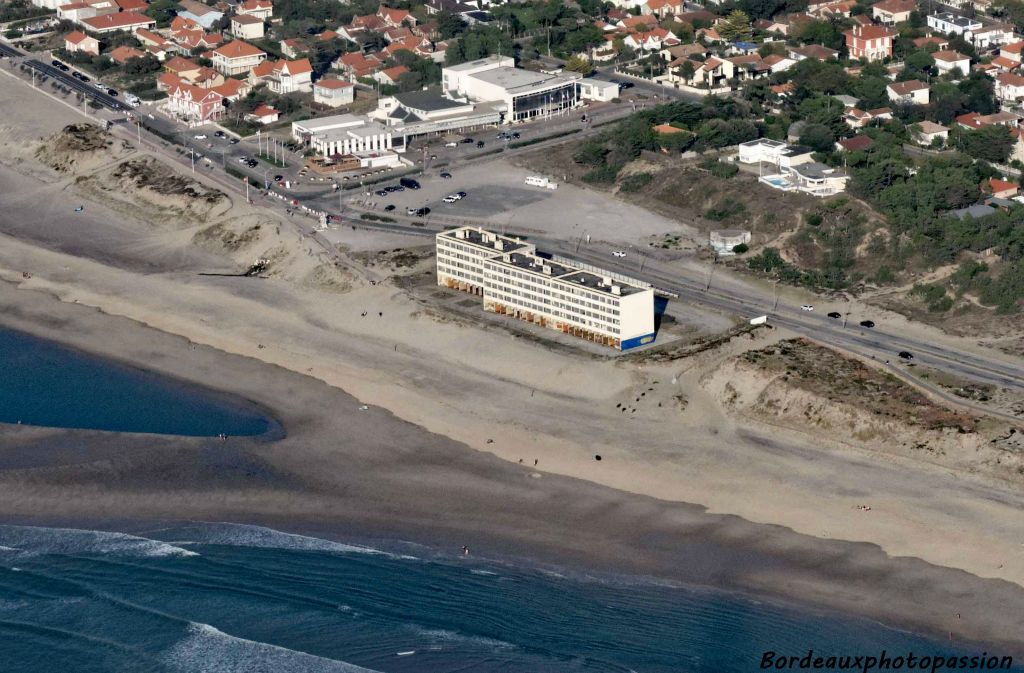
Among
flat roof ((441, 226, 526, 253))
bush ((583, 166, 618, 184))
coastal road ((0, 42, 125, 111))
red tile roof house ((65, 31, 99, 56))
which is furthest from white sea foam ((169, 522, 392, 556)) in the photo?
red tile roof house ((65, 31, 99, 56))

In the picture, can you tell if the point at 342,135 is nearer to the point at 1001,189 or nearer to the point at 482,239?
the point at 482,239

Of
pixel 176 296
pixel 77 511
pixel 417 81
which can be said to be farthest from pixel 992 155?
pixel 77 511

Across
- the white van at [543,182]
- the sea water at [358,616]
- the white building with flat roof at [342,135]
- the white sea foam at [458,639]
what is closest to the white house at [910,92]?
the white van at [543,182]

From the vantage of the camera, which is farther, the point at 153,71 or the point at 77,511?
the point at 153,71

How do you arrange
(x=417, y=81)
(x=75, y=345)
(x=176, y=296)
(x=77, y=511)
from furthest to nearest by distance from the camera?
(x=417, y=81) → (x=176, y=296) → (x=75, y=345) → (x=77, y=511)

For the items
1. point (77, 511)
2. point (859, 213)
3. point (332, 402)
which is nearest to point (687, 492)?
point (332, 402)

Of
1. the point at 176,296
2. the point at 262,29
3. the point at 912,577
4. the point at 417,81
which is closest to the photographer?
the point at 912,577

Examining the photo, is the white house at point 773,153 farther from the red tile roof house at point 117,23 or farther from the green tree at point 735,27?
the red tile roof house at point 117,23

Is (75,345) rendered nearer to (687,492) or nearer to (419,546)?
(419,546)
